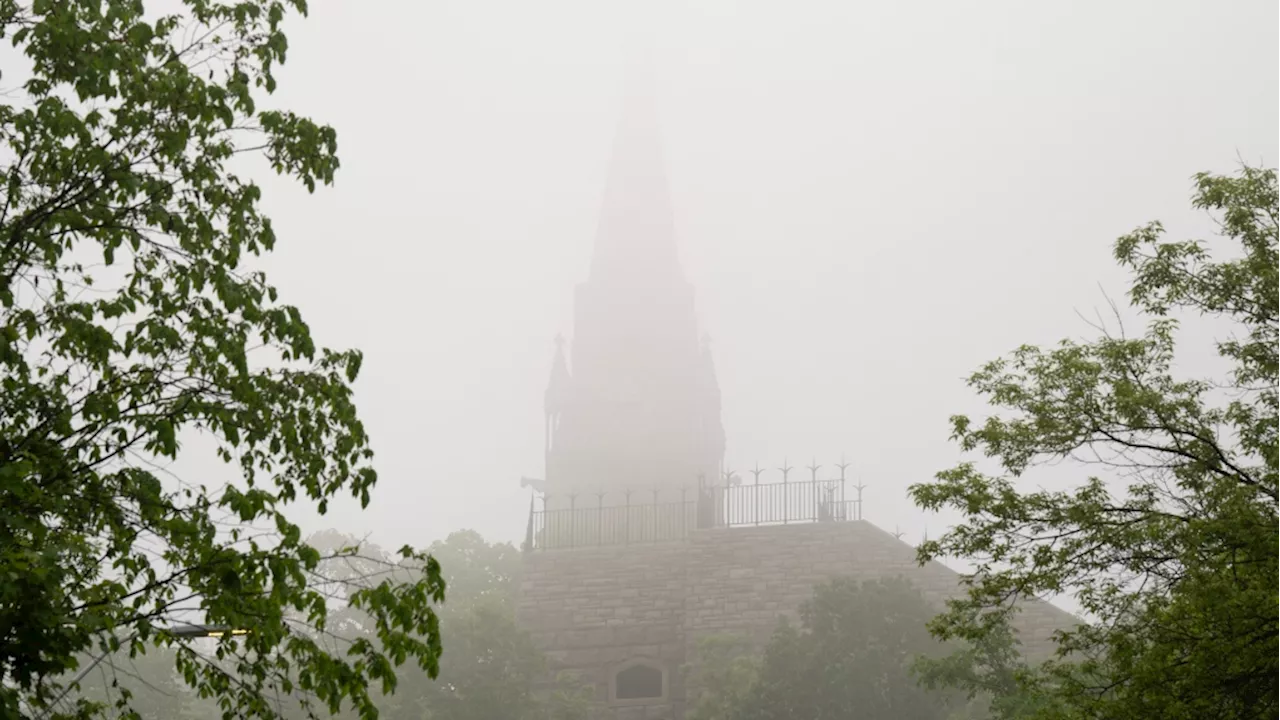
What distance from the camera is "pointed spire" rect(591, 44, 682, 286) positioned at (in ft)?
195

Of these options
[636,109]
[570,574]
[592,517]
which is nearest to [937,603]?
[570,574]

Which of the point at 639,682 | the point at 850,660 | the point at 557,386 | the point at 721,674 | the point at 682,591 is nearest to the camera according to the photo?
the point at 850,660

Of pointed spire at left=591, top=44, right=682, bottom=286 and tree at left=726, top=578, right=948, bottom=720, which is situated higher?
pointed spire at left=591, top=44, right=682, bottom=286

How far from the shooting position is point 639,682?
35.6 metres

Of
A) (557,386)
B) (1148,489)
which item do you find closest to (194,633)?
(1148,489)

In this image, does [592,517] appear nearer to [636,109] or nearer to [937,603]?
[937,603]

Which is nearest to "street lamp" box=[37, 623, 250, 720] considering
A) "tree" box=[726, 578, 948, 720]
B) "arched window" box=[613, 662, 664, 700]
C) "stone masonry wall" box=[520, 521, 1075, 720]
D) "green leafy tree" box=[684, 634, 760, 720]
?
"tree" box=[726, 578, 948, 720]

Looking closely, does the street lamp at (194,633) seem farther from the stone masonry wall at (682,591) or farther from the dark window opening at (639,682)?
the dark window opening at (639,682)

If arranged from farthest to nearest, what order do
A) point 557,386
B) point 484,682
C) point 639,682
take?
point 557,386 → point 639,682 → point 484,682

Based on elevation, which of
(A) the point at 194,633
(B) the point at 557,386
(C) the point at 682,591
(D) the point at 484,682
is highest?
(B) the point at 557,386

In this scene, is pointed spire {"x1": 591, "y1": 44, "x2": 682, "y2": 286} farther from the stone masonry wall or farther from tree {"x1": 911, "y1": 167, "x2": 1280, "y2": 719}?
tree {"x1": 911, "y1": 167, "x2": 1280, "y2": 719}

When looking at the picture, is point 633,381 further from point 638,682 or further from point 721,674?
point 721,674

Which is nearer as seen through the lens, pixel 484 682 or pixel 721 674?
pixel 484 682

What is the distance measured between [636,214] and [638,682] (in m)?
29.7
